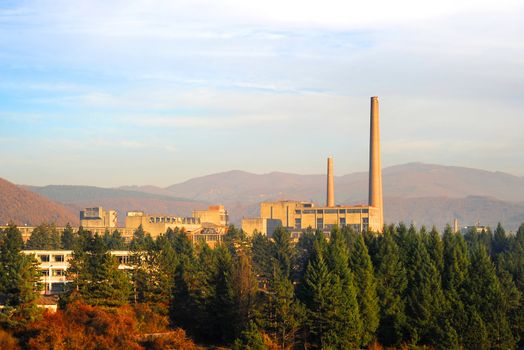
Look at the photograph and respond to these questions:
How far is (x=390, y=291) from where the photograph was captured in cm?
8025

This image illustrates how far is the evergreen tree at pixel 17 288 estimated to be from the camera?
232ft

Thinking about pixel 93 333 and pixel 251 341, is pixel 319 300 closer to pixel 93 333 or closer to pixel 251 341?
pixel 251 341

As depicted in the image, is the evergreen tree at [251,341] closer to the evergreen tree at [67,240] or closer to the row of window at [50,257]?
the row of window at [50,257]

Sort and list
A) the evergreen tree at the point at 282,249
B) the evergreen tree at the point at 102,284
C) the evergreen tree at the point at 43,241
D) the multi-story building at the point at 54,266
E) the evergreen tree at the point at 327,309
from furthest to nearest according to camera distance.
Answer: the evergreen tree at the point at 43,241 < the evergreen tree at the point at 282,249 < the multi-story building at the point at 54,266 < the evergreen tree at the point at 102,284 < the evergreen tree at the point at 327,309

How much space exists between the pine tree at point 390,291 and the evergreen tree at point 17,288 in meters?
31.1

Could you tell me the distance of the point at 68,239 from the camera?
140875 millimetres

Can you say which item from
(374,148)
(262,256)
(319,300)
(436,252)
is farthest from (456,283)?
(374,148)

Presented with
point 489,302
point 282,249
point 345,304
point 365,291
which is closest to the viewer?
point 345,304

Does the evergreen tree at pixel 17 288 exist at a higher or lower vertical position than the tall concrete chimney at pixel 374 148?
lower

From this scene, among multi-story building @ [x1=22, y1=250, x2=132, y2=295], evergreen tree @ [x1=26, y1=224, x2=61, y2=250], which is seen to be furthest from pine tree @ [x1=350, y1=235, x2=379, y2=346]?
evergreen tree @ [x1=26, y1=224, x2=61, y2=250]

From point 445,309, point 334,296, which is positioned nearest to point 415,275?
point 445,309

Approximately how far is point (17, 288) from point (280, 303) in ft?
75.2

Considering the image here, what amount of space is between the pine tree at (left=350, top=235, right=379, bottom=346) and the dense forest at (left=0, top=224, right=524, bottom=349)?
0.10 meters

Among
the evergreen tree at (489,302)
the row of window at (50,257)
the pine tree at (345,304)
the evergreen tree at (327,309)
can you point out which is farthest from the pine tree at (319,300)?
the row of window at (50,257)
